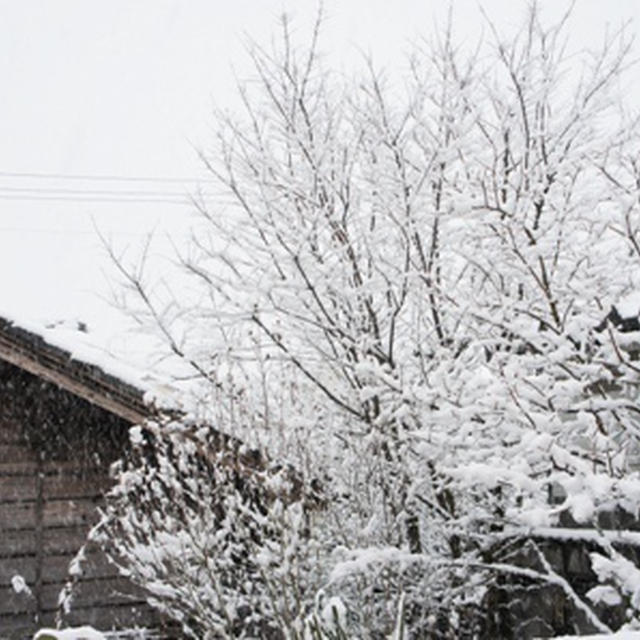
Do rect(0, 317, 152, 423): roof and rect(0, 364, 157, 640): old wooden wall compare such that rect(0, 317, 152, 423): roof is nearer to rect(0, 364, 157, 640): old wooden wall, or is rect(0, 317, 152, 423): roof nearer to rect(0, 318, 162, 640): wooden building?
rect(0, 318, 162, 640): wooden building

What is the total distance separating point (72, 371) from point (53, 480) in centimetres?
134

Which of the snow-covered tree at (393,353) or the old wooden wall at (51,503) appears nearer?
the snow-covered tree at (393,353)

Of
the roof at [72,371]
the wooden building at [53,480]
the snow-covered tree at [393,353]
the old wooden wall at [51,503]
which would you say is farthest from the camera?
the old wooden wall at [51,503]

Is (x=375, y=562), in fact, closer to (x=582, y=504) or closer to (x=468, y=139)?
(x=582, y=504)

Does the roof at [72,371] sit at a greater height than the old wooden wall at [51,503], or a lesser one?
greater

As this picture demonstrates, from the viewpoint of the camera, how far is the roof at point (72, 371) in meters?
8.70

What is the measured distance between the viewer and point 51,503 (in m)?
9.50

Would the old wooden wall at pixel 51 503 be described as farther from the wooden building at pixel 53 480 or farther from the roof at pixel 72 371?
the roof at pixel 72 371

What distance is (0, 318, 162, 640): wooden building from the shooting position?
9008 millimetres

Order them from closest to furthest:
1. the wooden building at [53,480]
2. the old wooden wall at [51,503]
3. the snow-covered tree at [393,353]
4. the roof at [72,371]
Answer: the snow-covered tree at [393,353], the roof at [72,371], the wooden building at [53,480], the old wooden wall at [51,503]

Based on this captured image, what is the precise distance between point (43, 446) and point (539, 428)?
550 centimetres

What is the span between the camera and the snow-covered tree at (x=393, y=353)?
709cm

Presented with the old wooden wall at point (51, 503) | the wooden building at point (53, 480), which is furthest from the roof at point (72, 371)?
the old wooden wall at point (51, 503)

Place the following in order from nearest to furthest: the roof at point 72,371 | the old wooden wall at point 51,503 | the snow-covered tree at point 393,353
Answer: the snow-covered tree at point 393,353, the roof at point 72,371, the old wooden wall at point 51,503
